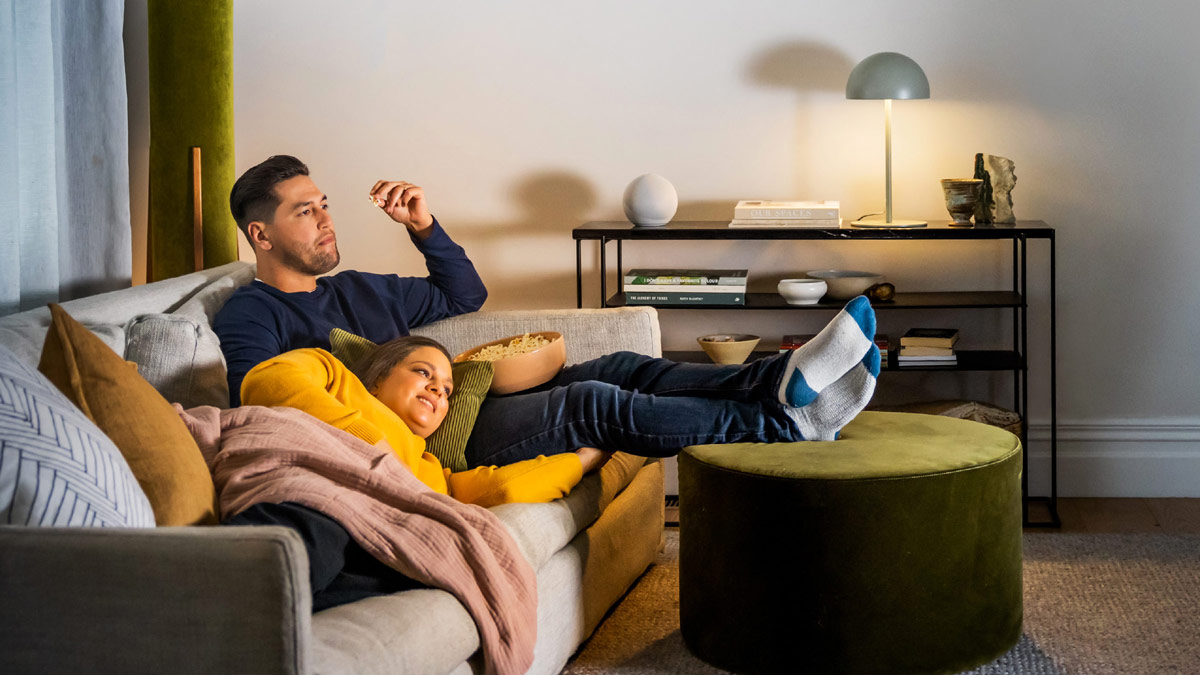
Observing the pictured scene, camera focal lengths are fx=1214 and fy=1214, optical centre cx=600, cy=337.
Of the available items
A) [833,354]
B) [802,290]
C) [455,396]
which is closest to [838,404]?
[833,354]

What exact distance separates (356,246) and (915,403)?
5.89 ft

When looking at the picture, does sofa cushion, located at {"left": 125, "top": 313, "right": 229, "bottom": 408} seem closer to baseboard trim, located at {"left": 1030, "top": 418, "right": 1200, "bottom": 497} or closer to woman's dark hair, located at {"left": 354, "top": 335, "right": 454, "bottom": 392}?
woman's dark hair, located at {"left": 354, "top": 335, "right": 454, "bottom": 392}

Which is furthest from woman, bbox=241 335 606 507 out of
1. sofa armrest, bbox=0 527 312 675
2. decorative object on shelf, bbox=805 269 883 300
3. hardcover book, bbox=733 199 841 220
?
decorative object on shelf, bbox=805 269 883 300

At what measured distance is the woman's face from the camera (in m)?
2.31

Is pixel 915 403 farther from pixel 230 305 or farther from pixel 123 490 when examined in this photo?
pixel 123 490

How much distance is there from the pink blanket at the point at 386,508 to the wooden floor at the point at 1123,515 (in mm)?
1701

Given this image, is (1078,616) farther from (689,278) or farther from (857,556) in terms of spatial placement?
(689,278)

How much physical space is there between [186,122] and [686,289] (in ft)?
4.93

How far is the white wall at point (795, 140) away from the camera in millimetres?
3537

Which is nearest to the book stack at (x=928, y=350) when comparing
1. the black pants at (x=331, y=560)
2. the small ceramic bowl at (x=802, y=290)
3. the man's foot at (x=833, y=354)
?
the small ceramic bowl at (x=802, y=290)

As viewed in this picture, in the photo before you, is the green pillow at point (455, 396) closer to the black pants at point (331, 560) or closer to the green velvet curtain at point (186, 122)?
the black pants at point (331, 560)

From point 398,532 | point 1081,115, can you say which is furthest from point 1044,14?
point 398,532

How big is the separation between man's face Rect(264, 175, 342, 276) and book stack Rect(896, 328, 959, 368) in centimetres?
160

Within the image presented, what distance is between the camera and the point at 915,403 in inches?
144
